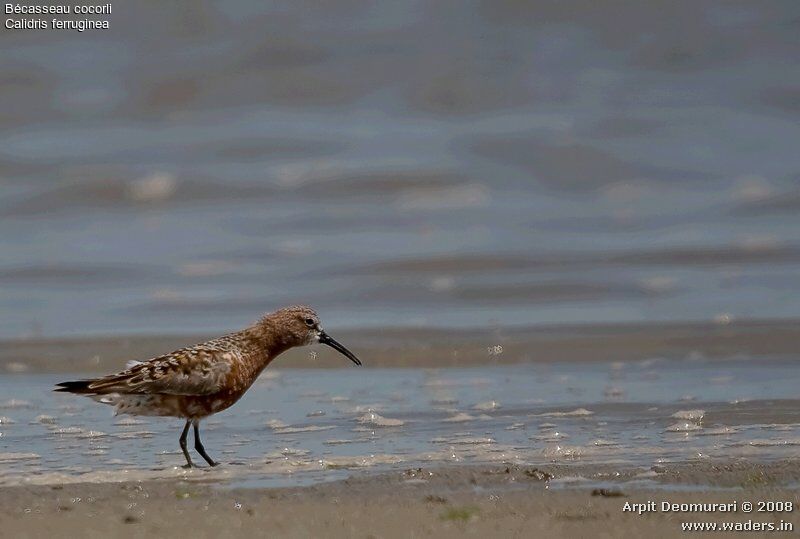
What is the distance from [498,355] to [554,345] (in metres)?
0.46

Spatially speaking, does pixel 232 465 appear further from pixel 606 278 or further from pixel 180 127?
pixel 180 127

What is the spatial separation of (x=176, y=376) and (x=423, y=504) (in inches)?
74.7

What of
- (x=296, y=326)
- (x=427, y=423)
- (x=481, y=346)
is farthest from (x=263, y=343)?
(x=481, y=346)

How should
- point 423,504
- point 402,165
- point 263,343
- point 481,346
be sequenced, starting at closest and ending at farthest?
point 423,504, point 263,343, point 481,346, point 402,165

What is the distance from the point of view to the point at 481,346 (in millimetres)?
9516

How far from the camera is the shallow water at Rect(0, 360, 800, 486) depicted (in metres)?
6.39

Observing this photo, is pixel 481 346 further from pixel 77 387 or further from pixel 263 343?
pixel 77 387

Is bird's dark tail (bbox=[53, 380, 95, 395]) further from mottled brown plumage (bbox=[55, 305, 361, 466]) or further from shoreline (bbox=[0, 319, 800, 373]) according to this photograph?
shoreline (bbox=[0, 319, 800, 373])

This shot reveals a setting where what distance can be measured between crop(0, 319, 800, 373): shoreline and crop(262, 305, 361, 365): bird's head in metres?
1.62

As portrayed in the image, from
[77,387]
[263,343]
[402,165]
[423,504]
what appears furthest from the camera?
[402,165]

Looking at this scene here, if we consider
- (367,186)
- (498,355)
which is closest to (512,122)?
(367,186)

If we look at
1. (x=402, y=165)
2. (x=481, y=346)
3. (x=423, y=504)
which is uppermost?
(x=402, y=165)

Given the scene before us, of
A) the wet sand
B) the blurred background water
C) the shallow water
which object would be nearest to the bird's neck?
the shallow water

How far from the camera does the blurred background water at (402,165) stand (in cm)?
1104
